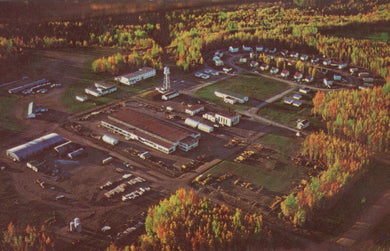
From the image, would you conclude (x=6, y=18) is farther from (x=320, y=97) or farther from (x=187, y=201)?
(x=320, y=97)

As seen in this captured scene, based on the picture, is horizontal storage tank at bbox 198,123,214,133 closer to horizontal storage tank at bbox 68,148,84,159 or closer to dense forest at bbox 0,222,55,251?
horizontal storage tank at bbox 68,148,84,159

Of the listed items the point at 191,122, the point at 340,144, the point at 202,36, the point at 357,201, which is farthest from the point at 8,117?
the point at 202,36

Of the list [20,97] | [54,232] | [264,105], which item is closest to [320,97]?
[264,105]

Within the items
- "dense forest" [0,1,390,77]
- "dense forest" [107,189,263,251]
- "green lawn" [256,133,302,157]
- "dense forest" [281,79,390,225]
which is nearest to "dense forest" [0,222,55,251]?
"dense forest" [107,189,263,251]

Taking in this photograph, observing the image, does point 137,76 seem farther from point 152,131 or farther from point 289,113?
point 289,113

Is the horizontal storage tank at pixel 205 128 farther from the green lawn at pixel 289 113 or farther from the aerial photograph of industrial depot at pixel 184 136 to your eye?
the green lawn at pixel 289 113
